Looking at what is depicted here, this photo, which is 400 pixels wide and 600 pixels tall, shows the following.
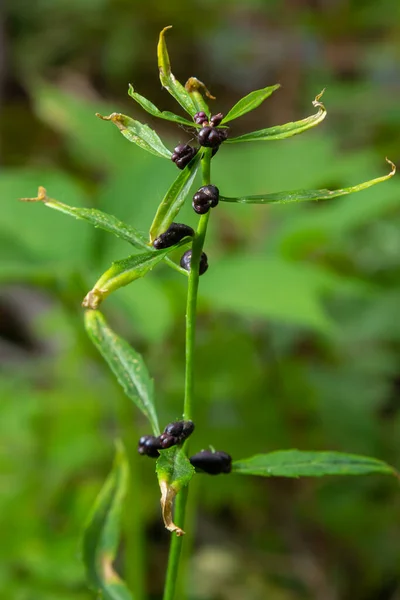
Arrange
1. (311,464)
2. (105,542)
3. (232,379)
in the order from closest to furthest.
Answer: (311,464) → (105,542) → (232,379)

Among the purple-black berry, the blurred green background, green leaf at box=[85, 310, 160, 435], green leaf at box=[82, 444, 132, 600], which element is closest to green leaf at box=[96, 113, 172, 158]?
the purple-black berry

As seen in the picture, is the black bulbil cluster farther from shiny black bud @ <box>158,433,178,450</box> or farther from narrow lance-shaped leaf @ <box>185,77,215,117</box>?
narrow lance-shaped leaf @ <box>185,77,215,117</box>

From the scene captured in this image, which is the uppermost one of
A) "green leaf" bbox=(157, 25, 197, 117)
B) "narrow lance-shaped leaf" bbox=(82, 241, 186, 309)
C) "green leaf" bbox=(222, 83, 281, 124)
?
"green leaf" bbox=(157, 25, 197, 117)

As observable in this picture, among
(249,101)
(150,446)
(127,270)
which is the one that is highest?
(249,101)

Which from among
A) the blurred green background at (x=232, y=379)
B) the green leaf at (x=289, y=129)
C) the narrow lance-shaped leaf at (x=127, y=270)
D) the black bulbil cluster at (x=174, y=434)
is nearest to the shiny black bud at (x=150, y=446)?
the black bulbil cluster at (x=174, y=434)

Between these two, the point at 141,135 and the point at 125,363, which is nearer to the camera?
the point at 141,135

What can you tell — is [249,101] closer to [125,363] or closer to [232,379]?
[125,363]

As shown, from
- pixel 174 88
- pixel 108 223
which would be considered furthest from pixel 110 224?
pixel 174 88

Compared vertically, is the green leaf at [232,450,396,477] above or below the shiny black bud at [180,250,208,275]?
below
